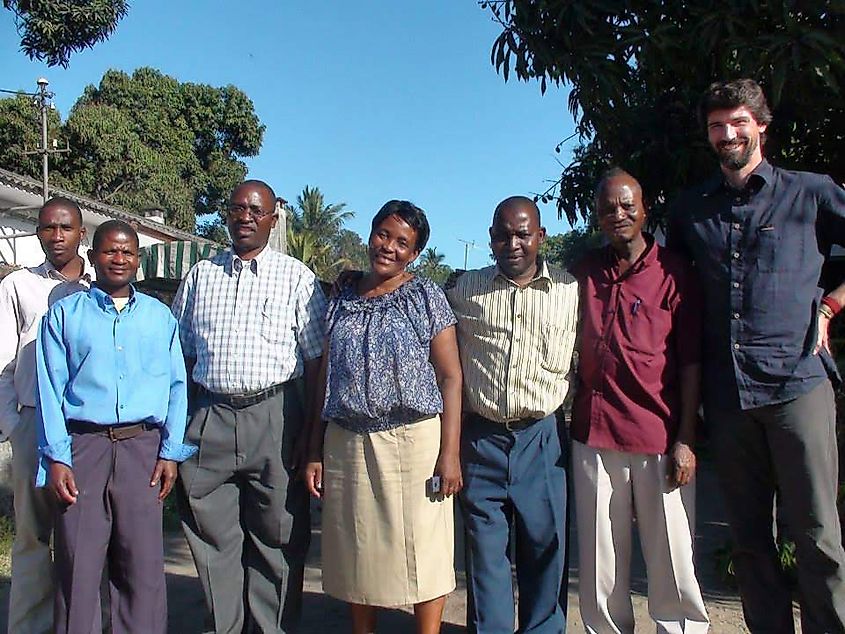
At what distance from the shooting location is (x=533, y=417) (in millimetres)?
3027

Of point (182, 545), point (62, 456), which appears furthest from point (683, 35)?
Result: point (182, 545)

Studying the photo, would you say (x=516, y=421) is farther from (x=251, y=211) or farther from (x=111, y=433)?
(x=111, y=433)

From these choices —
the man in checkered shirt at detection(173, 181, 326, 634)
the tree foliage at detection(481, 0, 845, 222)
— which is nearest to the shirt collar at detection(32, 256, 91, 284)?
the man in checkered shirt at detection(173, 181, 326, 634)

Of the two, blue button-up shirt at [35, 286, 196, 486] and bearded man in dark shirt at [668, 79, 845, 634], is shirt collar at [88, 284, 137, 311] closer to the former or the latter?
blue button-up shirt at [35, 286, 196, 486]

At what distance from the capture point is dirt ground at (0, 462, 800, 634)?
360 cm

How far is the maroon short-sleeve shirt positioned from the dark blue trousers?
0.80ft

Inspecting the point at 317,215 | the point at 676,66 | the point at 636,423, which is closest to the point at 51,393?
the point at 636,423

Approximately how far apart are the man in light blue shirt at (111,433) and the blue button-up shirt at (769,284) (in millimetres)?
A: 2041

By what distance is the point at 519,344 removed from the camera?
2986 millimetres

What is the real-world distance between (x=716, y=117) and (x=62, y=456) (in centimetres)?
Answer: 263

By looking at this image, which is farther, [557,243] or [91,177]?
[557,243]

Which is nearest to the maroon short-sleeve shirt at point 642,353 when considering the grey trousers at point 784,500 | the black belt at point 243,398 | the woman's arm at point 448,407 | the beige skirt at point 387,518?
the grey trousers at point 784,500

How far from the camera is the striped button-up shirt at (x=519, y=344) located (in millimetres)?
2982

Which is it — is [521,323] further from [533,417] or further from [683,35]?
[683,35]
